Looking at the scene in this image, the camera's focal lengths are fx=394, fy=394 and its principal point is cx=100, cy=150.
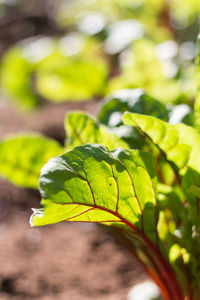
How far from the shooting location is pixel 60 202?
67 centimetres

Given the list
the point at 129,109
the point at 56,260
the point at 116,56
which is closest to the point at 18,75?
the point at 116,56

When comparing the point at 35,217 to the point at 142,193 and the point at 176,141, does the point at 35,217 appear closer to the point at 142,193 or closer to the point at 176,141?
the point at 142,193

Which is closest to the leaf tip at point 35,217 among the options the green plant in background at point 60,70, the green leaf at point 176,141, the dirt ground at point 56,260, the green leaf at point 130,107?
the green leaf at point 176,141

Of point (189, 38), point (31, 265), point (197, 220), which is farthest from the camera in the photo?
point (189, 38)

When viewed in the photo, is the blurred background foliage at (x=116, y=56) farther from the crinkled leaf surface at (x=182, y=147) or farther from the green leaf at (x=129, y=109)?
the crinkled leaf surface at (x=182, y=147)

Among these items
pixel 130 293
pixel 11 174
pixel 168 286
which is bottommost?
pixel 130 293

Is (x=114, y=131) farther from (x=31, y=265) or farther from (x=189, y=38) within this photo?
(x=189, y=38)

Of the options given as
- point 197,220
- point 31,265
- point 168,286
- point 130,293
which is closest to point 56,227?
A: point 31,265

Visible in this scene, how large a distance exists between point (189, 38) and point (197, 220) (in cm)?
184

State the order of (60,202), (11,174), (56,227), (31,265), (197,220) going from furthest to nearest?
(56,227) < (31,265) < (11,174) < (197,220) < (60,202)

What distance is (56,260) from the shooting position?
1.49m

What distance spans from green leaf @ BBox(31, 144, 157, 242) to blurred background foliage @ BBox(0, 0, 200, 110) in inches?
25.0

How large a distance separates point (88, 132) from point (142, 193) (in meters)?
0.23

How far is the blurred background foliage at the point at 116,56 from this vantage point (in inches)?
60.9
